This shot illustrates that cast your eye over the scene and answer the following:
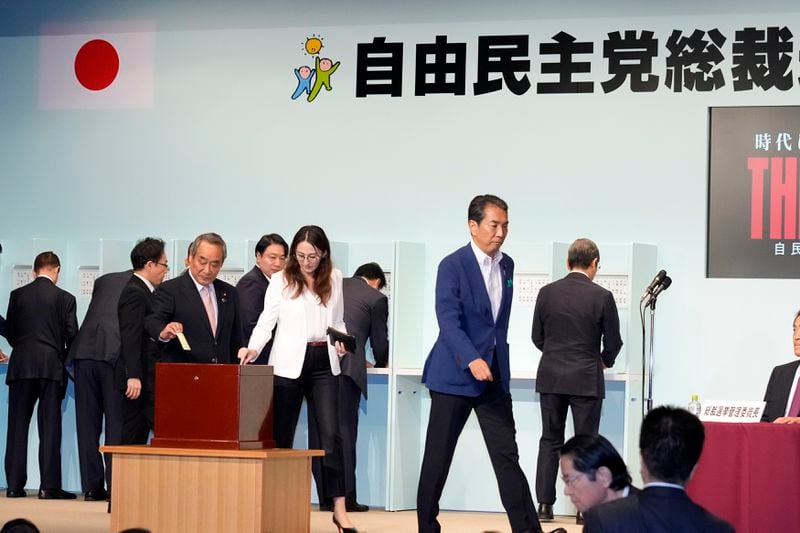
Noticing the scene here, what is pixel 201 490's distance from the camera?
5586 millimetres

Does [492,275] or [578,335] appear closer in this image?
[492,275]

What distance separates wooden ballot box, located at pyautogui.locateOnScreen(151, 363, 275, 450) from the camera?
18.3ft

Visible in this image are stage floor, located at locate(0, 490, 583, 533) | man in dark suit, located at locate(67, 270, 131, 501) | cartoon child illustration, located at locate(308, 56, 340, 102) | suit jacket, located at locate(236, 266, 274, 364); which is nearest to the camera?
stage floor, located at locate(0, 490, 583, 533)

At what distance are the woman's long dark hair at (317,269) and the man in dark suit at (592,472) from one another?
2.63 metres

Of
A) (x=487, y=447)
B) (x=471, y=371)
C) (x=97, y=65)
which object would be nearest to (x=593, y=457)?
(x=471, y=371)

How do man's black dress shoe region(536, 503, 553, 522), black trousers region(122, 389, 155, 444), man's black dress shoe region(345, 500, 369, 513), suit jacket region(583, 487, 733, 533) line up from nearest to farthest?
suit jacket region(583, 487, 733, 533)
black trousers region(122, 389, 155, 444)
man's black dress shoe region(536, 503, 553, 522)
man's black dress shoe region(345, 500, 369, 513)

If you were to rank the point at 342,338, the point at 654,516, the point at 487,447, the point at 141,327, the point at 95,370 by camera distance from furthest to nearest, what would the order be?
the point at 95,370 → the point at 141,327 → the point at 342,338 → the point at 487,447 → the point at 654,516

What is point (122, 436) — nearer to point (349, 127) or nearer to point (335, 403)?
point (335, 403)

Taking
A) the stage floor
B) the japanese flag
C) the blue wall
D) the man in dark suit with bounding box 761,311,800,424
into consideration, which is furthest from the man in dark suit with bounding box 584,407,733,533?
the japanese flag

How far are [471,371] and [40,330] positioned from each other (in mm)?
4091

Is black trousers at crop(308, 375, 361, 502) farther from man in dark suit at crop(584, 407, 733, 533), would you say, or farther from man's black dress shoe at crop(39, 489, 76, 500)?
man in dark suit at crop(584, 407, 733, 533)

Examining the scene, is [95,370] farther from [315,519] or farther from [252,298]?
[315,519]

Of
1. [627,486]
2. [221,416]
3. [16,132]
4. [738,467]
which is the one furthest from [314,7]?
[627,486]

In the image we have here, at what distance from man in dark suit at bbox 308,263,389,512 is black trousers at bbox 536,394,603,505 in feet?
3.79
